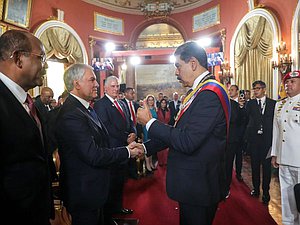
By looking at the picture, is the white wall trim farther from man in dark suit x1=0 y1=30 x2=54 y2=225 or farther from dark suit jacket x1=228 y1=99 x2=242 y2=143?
man in dark suit x1=0 y1=30 x2=54 y2=225

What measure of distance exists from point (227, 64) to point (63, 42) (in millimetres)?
5554

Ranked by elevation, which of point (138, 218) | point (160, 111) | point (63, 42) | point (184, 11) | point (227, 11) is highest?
point (184, 11)

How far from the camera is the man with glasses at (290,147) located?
2594mm

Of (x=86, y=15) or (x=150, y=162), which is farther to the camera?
(x=86, y=15)

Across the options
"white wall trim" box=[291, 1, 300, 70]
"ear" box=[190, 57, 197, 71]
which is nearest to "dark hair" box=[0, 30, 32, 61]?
"ear" box=[190, 57, 197, 71]

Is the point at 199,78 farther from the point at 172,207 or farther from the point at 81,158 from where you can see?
the point at 172,207

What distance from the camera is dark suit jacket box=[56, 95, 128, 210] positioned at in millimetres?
1581

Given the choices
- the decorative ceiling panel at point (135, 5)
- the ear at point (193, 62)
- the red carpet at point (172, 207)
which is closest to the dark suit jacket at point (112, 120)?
the red carpet at point (172, 207)

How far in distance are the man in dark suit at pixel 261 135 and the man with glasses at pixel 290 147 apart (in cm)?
72

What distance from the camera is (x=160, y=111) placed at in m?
6.16

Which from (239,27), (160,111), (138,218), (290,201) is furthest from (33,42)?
(239,27)

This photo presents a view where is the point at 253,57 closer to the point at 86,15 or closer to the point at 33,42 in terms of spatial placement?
the point at 86,15

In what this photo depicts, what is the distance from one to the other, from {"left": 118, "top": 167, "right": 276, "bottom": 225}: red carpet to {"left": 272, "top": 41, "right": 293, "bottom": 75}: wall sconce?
2647 millimetres

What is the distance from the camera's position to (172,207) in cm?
346
